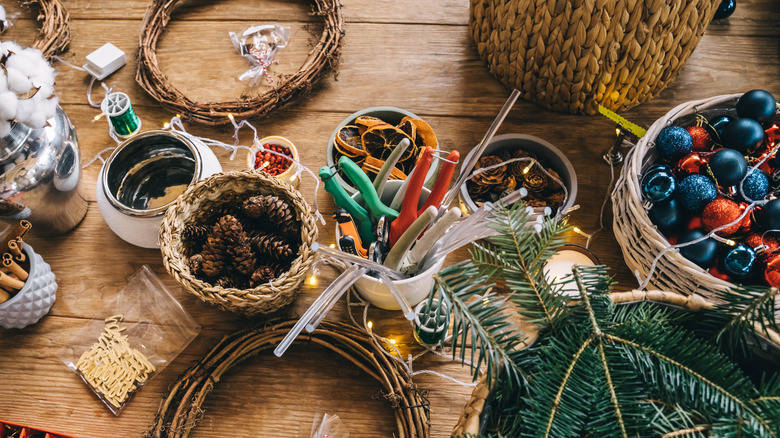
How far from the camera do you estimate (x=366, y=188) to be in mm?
733

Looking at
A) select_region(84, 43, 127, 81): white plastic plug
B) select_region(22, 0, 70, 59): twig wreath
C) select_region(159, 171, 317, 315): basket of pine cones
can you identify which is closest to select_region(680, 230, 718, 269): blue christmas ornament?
select_region(159, 171, 317, 315): basket of pine cones

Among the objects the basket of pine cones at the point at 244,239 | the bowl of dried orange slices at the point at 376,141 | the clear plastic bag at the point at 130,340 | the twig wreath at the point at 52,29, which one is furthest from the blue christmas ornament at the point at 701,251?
the twig wreath at the point at 52,29

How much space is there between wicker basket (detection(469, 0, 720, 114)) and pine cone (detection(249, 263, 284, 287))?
1.71 ft

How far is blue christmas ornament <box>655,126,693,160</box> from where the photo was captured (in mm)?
762

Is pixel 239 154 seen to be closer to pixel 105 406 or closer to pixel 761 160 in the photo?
pixel 105 406

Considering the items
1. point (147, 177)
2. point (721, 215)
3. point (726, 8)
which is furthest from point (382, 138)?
point (726, 8)

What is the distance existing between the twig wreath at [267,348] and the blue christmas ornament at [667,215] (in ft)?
1.32

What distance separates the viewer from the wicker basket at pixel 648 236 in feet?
2.29

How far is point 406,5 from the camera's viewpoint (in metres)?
1.08

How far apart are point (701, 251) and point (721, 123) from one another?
22cm

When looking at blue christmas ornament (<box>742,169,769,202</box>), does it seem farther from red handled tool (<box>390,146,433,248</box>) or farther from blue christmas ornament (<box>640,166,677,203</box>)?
red handled tool (<box>390,146,433,248</box>)

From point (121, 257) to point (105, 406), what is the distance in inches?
9.2

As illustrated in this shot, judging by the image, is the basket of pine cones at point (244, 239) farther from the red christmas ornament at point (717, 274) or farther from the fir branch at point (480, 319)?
the red christmas ornament at point (717, 274)

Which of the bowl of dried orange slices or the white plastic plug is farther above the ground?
the white plastic plug
